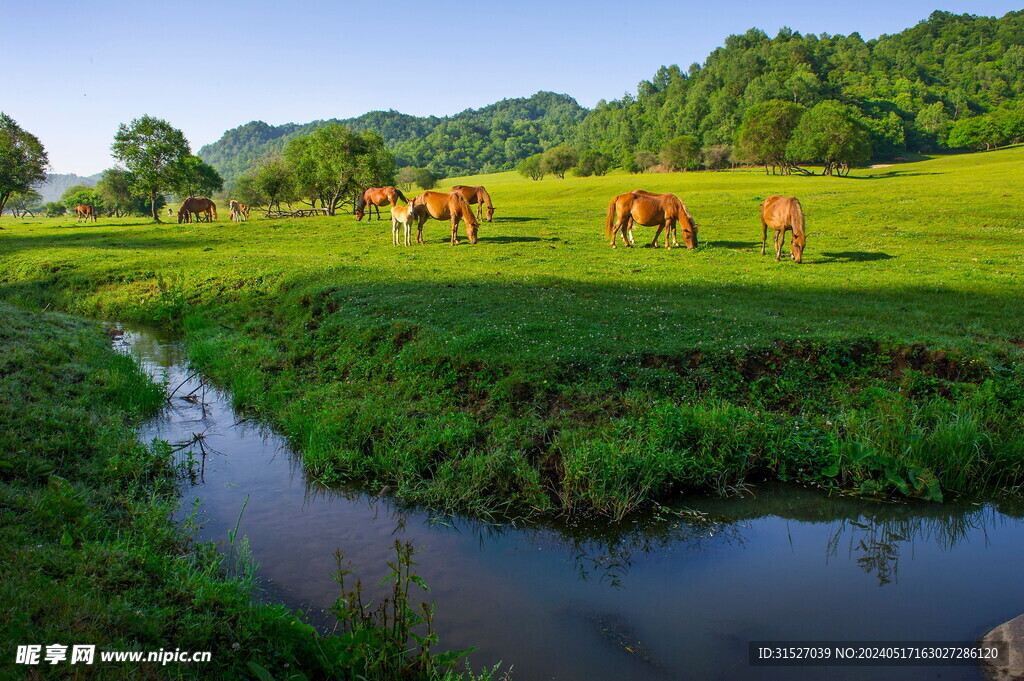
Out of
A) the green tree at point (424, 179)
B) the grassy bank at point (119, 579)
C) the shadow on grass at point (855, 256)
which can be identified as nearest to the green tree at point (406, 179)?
the green tree at point (424, 179)

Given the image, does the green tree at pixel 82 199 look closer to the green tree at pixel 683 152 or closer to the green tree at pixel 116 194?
the green tree at pixel 116 194

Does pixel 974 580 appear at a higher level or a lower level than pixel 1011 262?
lower

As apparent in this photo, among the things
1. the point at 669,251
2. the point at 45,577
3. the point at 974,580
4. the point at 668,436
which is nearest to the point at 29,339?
the point at 45,577

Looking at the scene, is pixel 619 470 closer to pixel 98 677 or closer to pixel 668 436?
pixel 668 436

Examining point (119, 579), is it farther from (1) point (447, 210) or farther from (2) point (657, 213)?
(1) point (447, 210)

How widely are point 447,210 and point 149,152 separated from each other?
32.8 m

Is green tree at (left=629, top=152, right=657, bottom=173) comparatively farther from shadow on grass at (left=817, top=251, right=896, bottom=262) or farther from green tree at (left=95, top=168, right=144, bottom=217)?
shadow on grass at (left=817, top=251, right=896, bottom=262)

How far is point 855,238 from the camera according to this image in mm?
24203

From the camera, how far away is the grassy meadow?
741 cm

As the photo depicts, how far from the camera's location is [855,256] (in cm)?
2014

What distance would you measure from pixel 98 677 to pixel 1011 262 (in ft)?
74.0


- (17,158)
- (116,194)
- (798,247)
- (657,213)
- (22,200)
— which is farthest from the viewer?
(22,200)

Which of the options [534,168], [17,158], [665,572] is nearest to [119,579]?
[665,572]

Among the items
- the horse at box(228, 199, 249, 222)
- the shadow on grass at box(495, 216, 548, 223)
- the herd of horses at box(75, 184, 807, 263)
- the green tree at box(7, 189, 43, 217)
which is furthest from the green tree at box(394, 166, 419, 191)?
the herd of horses at box(75, 184, 807, 263)
